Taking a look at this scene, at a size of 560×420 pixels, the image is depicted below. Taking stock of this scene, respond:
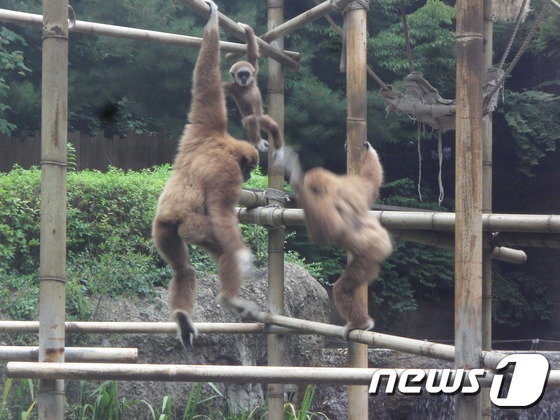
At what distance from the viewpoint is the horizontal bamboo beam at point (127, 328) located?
4.97 m

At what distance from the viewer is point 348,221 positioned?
4.62m

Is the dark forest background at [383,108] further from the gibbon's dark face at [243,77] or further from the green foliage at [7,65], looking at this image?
the gibbon's dark face at [243,77]

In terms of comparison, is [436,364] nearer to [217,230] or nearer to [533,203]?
[217,230]

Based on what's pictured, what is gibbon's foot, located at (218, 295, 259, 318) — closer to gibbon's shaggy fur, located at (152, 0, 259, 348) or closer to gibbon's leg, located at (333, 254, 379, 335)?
gibbon's shaggy fur, located at (152, 0, 259, 348)

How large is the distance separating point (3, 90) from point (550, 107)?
8.81 meters

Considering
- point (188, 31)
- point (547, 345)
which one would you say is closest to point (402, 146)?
point (547, 345)

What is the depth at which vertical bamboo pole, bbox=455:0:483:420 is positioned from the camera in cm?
379

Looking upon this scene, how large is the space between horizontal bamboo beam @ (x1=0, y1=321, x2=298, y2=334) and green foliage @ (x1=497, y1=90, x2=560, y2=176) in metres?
9.33

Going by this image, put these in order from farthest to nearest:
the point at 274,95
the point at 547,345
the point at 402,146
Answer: the point at 402,146, the point at 547,345, the point at 274,95

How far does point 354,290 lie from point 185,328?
1.04m

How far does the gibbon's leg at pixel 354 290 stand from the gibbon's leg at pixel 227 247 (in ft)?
2.06

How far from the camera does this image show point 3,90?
11117mm

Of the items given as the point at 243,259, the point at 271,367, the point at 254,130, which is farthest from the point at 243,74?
the point at 271,367

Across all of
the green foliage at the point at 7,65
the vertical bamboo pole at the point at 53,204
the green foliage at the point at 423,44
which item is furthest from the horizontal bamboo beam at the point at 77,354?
the green foliage at the point at 423,44
